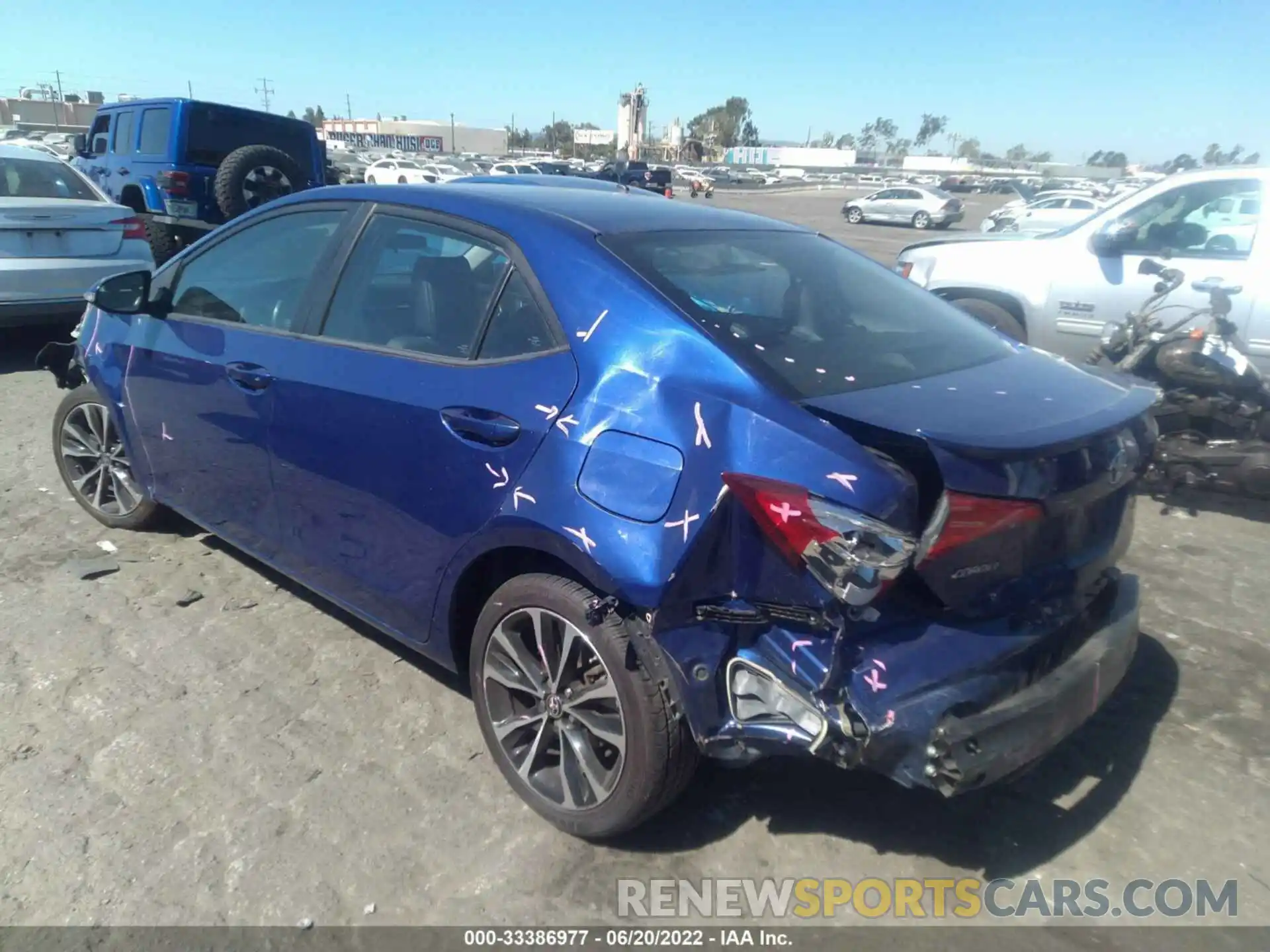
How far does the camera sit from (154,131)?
12.0 metres

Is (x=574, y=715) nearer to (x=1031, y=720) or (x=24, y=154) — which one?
(x=1031, y=720)

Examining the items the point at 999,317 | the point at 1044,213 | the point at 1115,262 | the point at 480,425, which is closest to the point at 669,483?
the point at 480,425

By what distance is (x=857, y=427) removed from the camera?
2227 millimetres

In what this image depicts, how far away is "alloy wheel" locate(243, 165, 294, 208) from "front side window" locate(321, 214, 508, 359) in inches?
347

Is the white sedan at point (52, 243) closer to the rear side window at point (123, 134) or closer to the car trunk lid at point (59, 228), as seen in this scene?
the car trunk lid at point (59, 228)

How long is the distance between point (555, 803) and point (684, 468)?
1094mm

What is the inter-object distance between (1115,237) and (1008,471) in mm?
4718

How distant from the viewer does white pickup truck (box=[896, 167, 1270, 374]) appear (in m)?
5.62

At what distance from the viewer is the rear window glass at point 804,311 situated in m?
2.50

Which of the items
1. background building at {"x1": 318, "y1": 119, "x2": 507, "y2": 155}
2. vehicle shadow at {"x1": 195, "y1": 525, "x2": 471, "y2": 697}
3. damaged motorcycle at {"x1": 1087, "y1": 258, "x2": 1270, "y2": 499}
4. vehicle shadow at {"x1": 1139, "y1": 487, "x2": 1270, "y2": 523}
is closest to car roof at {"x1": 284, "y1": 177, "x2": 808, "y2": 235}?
vehicle shadow at {"x1": 195, "y1": 525, "x2": 471, "y2": 697}

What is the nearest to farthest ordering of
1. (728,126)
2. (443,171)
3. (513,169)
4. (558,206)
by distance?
1. (558,206)
2. (443,171)
3. (513,169)
4. (728,126)

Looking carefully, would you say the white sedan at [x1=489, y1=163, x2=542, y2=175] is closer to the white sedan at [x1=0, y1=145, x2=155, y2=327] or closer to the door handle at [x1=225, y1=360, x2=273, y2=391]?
the white sedan at [x1=0, y1=145, x2=155, y2=327]

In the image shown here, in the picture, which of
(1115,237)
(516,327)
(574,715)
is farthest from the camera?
(1115,237)

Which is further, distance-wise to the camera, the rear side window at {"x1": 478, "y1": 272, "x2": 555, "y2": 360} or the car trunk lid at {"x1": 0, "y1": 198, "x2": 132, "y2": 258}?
the car trunk lid at {"x1": 0, "y1": 198, "x2": 132, "y2": 258}
